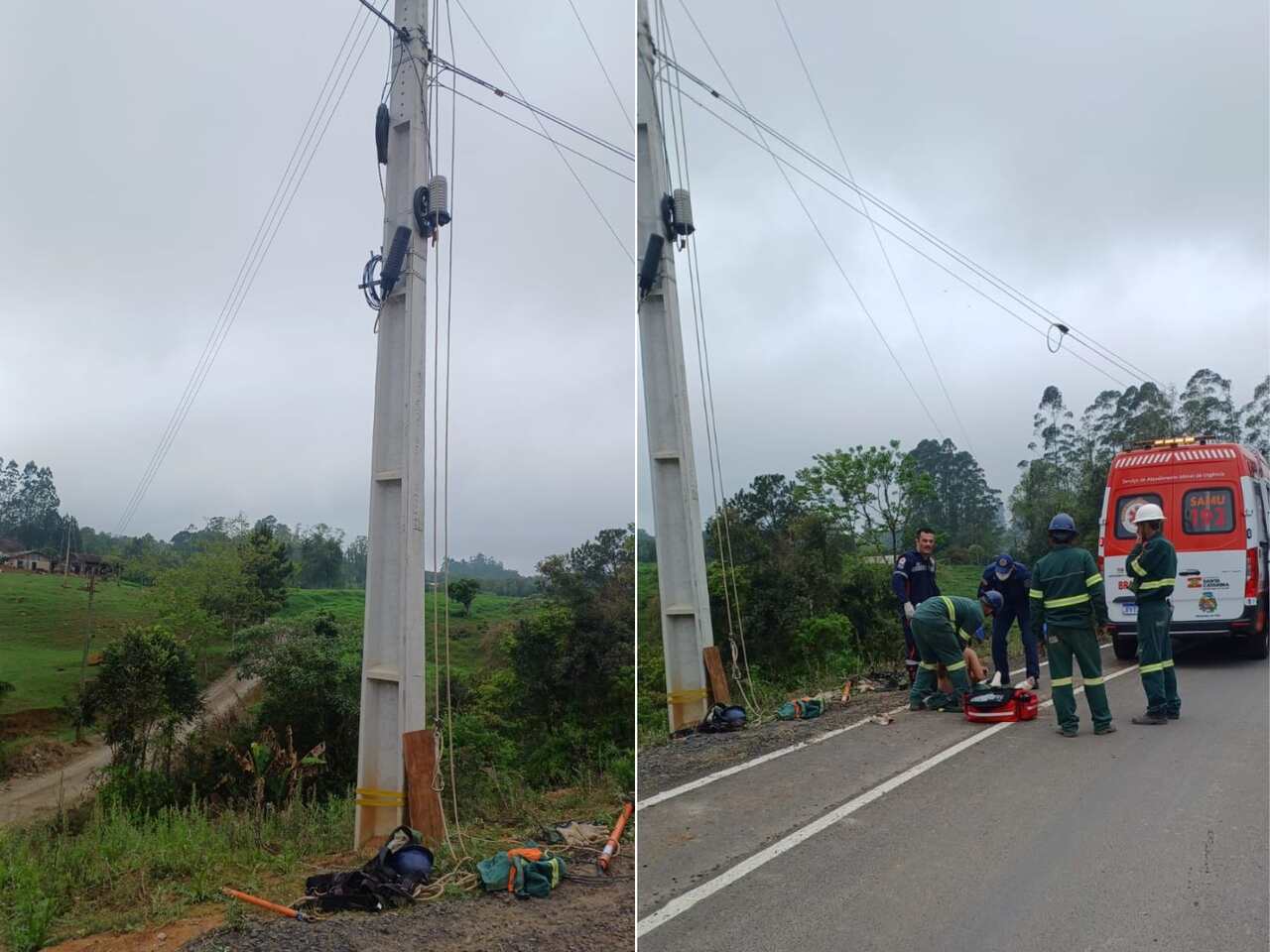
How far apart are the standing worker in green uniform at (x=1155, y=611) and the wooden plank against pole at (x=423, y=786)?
5191mm

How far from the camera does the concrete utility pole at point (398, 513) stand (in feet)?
21.5

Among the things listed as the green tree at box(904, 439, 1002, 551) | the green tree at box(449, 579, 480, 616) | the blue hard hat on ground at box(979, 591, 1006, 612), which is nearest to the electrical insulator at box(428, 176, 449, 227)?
the blue hard hat on ground at box(979, 591, 1006, 612)

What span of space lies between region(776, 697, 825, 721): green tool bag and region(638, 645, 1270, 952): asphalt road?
145 cm

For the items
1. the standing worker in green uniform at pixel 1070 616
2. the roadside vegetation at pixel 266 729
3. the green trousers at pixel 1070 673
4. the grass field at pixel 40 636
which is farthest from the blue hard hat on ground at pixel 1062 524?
the grass field at pixel 40 636

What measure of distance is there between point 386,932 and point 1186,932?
311 cm

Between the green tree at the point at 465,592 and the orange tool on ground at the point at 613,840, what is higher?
the green tree at the point at 465,592

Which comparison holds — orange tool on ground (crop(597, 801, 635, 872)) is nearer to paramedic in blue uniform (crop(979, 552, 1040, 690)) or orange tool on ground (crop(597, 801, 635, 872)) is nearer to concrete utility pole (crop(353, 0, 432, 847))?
concrete utility pole (crop(353, 0, 432, 847))

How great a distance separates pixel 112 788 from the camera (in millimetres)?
10938

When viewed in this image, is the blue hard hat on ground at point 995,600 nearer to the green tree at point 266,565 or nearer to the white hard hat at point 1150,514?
the white hard hat at point 1150,514

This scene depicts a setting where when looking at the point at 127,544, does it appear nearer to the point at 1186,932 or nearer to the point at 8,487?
the point at 8,487

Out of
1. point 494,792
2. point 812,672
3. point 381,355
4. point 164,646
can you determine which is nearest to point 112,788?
point 164,646

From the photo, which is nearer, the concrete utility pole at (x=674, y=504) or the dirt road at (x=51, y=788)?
the dirt road at (x=51, y=788)

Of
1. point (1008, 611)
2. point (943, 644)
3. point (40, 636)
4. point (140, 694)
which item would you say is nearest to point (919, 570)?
point (1008, 611)

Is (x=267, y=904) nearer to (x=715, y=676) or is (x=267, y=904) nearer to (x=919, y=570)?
(x=715, y=676)
